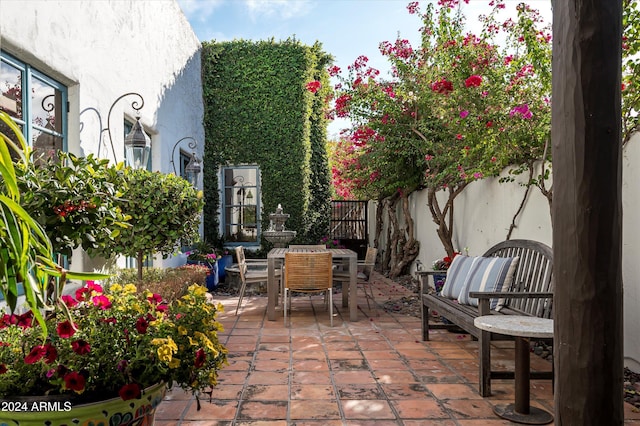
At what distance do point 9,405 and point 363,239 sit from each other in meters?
10.1

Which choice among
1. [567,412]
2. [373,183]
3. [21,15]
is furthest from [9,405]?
[373,183]

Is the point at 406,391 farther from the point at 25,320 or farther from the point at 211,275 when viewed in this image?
the point at 211,275

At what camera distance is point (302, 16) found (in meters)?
7.78

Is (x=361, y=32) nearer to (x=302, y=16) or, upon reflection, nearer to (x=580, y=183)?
(x=302, y=16)

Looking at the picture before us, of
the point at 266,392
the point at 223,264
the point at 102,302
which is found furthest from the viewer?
the point at 223,264

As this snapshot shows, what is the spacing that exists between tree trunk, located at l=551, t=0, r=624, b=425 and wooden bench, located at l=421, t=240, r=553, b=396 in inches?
48.0

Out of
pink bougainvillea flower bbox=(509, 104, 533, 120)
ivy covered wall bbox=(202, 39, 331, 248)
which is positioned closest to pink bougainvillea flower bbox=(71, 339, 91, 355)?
pink bougainvillea flower bbox=(509, 104, 533, 120)

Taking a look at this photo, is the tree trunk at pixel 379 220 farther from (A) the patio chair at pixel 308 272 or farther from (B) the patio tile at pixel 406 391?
(B) the patio tile at pixel 406 391

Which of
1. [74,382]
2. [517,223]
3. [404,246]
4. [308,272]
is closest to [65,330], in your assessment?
[74,382]

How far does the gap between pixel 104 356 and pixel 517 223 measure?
3967mm

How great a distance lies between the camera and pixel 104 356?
171cm

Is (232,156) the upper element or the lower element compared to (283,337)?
upper

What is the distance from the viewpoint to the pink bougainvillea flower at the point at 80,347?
164 cm

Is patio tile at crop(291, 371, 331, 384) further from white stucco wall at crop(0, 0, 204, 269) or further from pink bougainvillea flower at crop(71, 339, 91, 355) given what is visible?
white stucco wall at crop(0, 0, 204, 269)
